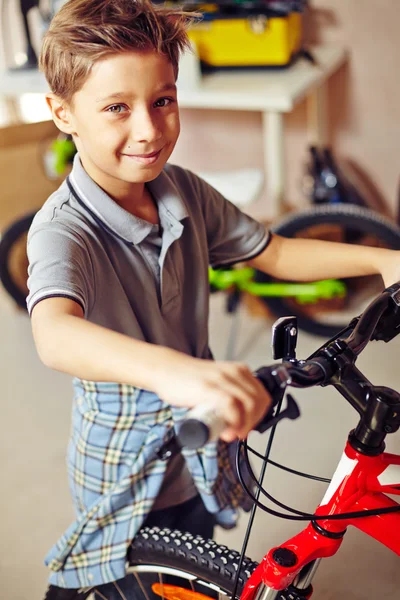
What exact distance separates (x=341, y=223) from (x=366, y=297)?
0.40 m

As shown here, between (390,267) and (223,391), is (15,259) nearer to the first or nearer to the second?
(390,267)

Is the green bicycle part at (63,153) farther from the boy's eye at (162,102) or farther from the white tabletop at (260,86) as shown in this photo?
the boy's eye at (162,102)

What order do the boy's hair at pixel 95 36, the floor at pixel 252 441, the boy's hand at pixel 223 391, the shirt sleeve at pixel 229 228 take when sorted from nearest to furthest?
the boy's hand at pixel 223 391 < the boy's hair at pixel 95 36 < the shirt sleeve at pixel 229 228 < the floor at pixel 252 441

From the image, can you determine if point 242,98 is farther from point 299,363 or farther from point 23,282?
point 299,363

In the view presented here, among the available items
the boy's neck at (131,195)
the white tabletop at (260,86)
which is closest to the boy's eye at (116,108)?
the boy's neck at (131,195)

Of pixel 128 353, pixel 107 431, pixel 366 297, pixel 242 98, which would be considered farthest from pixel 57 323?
pixel 366 297

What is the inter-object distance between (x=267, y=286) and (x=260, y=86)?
591 mm

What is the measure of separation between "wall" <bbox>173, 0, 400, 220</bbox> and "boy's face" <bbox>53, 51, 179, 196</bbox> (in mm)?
1644

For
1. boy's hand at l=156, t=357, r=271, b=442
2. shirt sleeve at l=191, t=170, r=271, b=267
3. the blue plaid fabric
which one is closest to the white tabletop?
shirt sleeve at l=191, t=170, r=271, b=267

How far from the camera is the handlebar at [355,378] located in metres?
0.58

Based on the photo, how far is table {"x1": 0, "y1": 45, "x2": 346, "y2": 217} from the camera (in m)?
1.89

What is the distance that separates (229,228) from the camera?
98 cm

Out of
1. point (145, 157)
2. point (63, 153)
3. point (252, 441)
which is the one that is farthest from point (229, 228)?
point (63, 153)

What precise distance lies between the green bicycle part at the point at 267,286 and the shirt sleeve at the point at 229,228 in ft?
3.51
